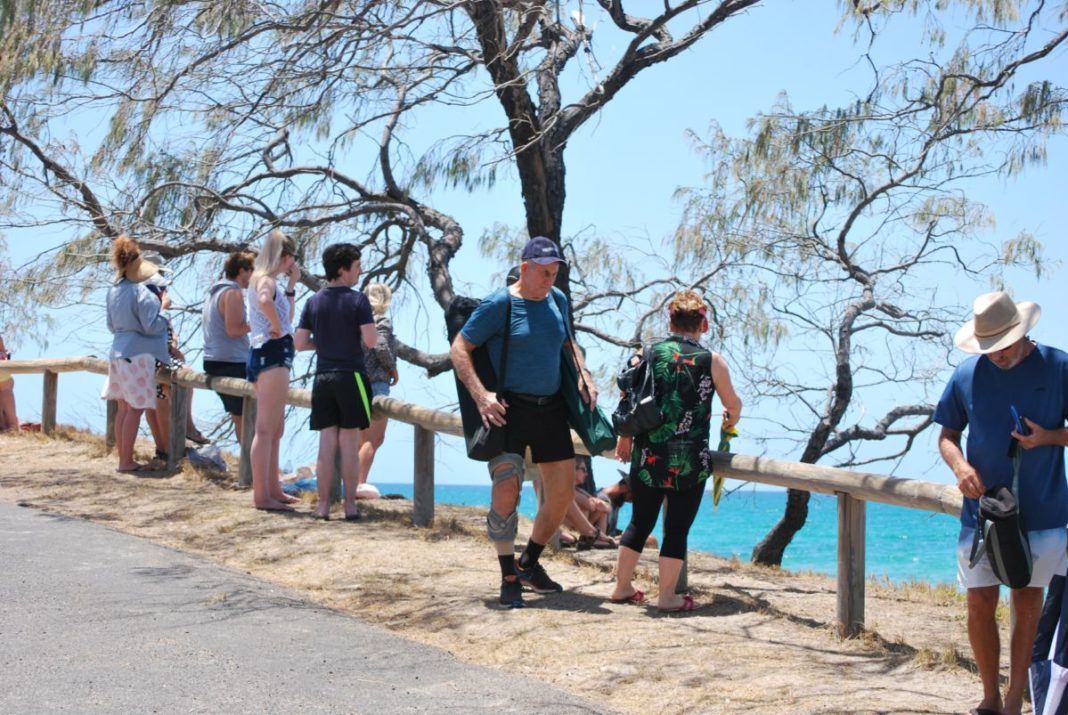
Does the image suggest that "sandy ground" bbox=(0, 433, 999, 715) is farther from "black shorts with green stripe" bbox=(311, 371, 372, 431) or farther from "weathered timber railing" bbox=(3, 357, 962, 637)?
"black shorts with green stripe" bbox=(311, 371, 372, 431)

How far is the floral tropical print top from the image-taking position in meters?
6.29

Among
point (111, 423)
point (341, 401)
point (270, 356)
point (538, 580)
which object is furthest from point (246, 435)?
point (538, 580)

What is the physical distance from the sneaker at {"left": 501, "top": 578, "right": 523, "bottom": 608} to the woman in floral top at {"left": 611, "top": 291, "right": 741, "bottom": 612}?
523 millimetres

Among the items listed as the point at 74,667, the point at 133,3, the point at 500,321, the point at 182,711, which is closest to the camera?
the point at 182,711

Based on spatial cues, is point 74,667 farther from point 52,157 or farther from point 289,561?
point 52,157

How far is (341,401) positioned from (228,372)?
2074 mm

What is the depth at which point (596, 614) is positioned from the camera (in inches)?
250

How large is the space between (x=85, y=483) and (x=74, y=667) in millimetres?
5404

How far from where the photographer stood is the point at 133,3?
858 centimetres

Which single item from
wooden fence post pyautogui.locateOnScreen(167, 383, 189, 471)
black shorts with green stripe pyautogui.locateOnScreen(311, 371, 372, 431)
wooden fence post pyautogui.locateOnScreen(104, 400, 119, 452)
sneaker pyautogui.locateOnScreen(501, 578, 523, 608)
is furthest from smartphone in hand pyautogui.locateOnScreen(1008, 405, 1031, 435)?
wooden fence post pyautogui.locateOnScreen(104, 400, 119, 452)

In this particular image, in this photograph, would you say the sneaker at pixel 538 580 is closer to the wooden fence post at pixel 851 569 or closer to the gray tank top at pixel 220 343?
the wooden fence post at pixel 851 569

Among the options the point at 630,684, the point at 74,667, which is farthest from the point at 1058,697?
the point at 74,667

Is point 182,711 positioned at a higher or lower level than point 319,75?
lower

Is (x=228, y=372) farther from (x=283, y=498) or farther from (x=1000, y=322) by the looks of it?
(x=1000, y=322)
